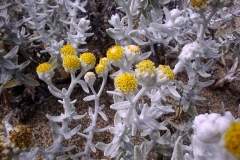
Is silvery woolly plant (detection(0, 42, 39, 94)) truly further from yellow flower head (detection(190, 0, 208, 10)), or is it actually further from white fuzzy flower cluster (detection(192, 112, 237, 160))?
white fuzzy flower cluster (detection(192, 112, 237, 160))

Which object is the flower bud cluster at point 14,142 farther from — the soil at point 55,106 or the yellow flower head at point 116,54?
the soil at point 55,106

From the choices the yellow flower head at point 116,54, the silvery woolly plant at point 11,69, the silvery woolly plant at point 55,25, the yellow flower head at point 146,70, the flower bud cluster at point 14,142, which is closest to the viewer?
the flower bud cluster at point 14,142

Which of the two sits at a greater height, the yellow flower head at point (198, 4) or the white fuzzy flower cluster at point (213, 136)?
the yellow flower head at point (198, 4)

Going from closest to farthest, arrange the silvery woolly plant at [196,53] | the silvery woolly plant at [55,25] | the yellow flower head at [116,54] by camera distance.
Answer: the yellow flower head at [116,54] → the silvery woolly plant at [196,53] → the silvery woolly plant at [55,25]

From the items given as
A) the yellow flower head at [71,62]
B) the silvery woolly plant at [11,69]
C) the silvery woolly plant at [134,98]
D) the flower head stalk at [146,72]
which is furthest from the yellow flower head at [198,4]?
the silvery woolly plant at [11,69]

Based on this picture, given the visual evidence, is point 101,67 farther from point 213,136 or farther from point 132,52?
point 213,136

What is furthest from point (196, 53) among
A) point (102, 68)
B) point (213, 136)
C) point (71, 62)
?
point (213, 136)
